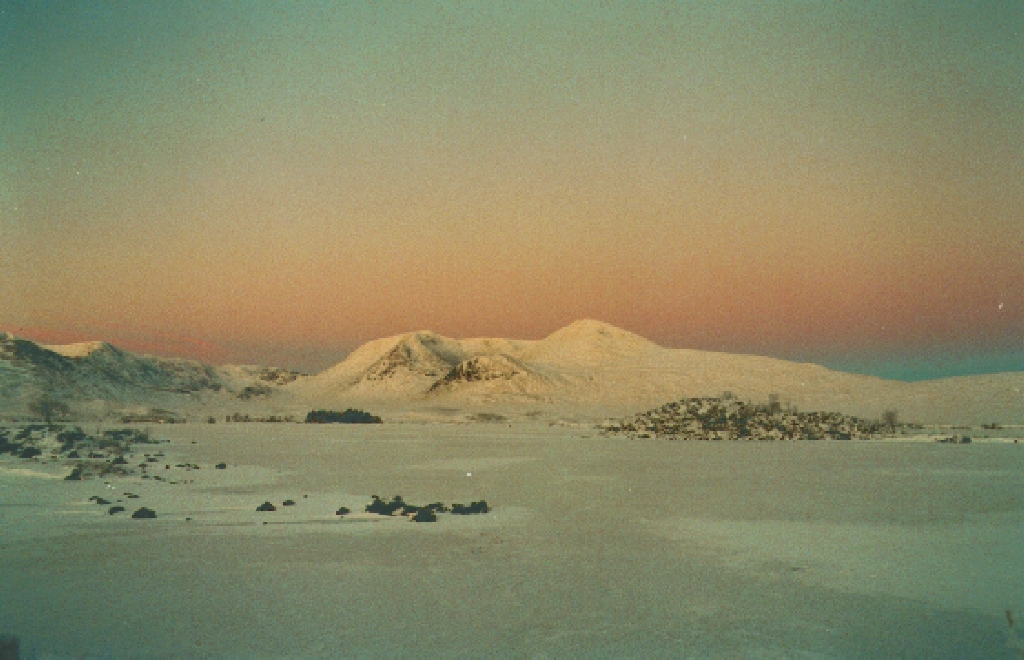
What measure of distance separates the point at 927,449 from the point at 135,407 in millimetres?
81608

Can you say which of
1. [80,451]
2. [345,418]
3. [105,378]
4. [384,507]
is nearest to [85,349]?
[105,378]

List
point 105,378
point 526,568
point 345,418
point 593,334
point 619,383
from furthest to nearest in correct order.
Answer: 1. point 593,334
2. point 105,378
3. point 619,383
4. point 345,418
5. point 526,568

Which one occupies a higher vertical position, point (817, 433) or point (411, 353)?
point (411, 353)

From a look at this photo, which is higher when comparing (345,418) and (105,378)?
(105,378)

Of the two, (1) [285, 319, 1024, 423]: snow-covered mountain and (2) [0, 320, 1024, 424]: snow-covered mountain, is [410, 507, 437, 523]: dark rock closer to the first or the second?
(1) [285, 319, 1024, 423]: snow-covered mountain

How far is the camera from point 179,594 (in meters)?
10.6

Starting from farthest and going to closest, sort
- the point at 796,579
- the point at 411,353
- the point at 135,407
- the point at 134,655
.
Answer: the point at 411,353
the point at 135,407
the point at 796,579
the point at 134,655

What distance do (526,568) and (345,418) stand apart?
6766 centimetres

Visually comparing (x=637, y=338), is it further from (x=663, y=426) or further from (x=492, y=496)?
(x=492, y=496)

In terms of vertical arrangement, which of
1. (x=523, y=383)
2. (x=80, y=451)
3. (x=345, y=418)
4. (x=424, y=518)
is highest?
(x=523, y=383)

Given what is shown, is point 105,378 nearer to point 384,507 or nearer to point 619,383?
point 619,383

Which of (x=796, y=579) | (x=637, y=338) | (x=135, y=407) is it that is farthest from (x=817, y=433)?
(x=135, y=407)

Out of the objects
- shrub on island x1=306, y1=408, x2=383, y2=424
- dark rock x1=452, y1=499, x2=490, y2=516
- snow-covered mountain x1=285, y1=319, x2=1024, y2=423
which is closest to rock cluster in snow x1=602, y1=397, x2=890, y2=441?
snow-covered mountain x1=285, y1=319, x2=1024, y2=423

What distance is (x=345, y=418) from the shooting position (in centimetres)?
7756
